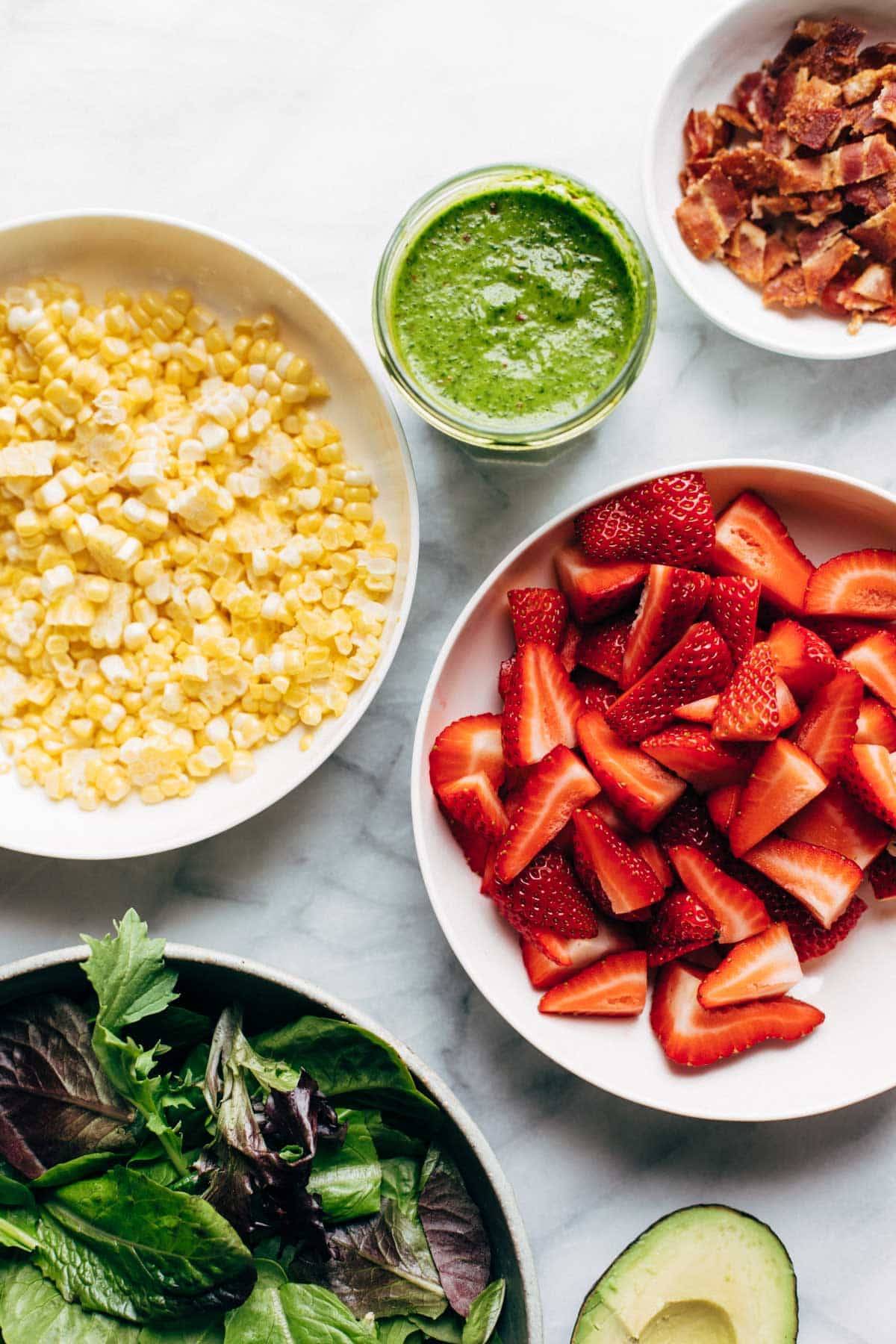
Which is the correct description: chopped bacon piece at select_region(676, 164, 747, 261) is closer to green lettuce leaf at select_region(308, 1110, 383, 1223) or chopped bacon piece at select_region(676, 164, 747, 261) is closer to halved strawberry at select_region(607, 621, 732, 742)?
halved strawberry at select_region(607, 621, 732, 742)

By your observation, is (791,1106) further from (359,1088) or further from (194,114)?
(194,114)

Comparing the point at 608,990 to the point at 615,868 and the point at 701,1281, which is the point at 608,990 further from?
the point at 701,1281

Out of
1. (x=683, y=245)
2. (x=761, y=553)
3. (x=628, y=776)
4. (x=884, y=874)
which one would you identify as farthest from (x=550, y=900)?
(x=683, y=245)

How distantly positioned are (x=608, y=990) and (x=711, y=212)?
126 cm

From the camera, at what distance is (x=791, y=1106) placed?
1771mm

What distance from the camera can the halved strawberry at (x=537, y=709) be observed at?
1743 mm

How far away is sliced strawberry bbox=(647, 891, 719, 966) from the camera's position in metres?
1.72

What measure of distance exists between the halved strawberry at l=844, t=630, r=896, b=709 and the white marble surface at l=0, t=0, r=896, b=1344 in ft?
1.23

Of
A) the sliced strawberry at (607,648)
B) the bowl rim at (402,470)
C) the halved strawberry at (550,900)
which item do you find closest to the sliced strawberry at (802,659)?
the sliced strawberry at (607,648)

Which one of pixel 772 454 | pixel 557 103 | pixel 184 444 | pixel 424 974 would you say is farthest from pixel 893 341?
pixel 424 974

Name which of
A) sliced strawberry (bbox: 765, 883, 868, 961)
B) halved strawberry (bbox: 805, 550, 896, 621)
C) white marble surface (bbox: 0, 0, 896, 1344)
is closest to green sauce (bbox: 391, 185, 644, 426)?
white marble surface (bbox: 0, 0, 896, 1344)

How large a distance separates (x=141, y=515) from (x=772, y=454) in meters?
1.07

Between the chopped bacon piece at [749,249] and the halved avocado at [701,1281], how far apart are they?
4.86 feet

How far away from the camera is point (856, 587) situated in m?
1.76
